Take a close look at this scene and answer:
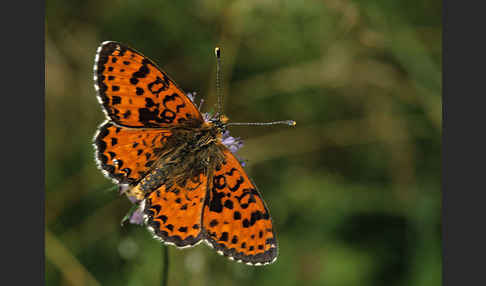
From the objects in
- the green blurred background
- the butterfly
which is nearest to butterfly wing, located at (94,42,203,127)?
the butterfly

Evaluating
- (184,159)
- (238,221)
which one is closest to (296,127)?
(184,159)

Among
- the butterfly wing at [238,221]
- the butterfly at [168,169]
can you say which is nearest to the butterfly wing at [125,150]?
the butterfly at [168,169]

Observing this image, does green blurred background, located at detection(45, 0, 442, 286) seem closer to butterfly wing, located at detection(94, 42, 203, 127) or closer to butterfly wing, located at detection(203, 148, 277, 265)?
butterfly wing, located at detection(203, 148, 277, 265)

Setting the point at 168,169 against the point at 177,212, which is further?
the point at 168,169

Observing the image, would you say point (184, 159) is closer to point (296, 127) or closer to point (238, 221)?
point (238, 221)

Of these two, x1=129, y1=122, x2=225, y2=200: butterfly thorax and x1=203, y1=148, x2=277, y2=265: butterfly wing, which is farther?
x1=129, y1=122, x2=225, y2=200: butterfly thorax

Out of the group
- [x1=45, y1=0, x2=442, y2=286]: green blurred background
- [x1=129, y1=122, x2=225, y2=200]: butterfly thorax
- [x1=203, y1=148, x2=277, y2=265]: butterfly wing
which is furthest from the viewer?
[x1=45, y1=0, x2=442, y2=286]: green blurred background

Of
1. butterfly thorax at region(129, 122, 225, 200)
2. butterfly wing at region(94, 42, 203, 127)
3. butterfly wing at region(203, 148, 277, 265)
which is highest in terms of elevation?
butterfly wing at region(94, 42, 203, 127)
